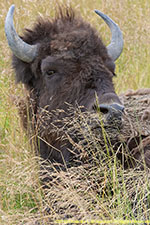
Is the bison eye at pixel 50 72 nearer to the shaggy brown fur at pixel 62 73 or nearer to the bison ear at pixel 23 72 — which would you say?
the shaggy brown fur at pixel 62 73

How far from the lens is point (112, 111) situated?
3.91 m

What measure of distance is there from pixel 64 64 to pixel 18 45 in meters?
0.64

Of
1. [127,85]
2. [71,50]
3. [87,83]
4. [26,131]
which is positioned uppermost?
[71,50]

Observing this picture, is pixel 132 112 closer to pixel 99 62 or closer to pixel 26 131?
pixel 99 62

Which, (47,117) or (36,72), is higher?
(36,72)

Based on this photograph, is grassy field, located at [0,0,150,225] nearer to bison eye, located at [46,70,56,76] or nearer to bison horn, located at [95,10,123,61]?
bison eye, located at [46,70,56,76]

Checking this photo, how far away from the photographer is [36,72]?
16.2 ft

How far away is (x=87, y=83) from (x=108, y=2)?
185 inches

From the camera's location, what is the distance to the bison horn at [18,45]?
4.83 m

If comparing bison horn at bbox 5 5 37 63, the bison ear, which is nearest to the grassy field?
the bison ear

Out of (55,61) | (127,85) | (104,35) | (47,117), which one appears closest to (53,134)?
(47,117)

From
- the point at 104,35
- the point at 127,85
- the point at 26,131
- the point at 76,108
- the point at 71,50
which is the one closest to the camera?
the point at 76,108

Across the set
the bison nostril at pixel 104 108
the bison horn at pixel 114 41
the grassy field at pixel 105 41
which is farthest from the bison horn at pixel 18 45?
the bison nostril at pixel 104 108

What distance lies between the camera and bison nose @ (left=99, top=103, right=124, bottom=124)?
3.91m
